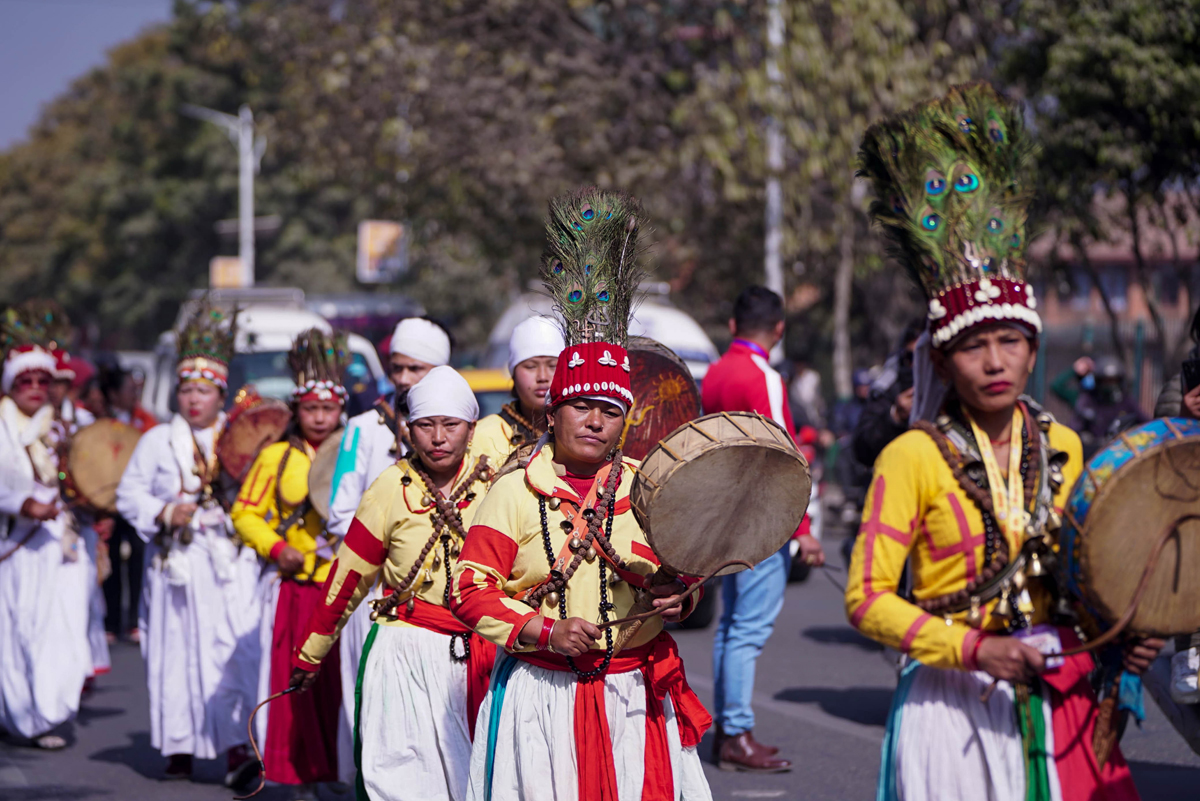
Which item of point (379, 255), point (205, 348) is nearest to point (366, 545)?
point (205, 348)

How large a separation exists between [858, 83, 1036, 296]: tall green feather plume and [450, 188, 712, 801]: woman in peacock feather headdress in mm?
900

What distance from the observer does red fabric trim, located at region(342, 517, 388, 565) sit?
5.19 meters

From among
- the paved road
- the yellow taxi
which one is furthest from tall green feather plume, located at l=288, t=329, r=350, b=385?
the yellow taxi

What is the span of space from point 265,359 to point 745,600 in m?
8.74

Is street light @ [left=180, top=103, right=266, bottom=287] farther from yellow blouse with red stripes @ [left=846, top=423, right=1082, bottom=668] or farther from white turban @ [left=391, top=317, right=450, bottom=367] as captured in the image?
yellow blouse with red stripes @ [left=846, top=423, right=1082, bottom=668]

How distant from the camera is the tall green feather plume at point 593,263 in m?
4.28

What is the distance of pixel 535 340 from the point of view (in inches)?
223

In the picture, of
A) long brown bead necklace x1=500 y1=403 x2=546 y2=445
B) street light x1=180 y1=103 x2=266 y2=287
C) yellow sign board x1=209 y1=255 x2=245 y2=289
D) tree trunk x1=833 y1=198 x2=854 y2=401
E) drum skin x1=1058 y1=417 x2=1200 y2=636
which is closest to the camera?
drum skin x1=1058 y1=417 x2=1200 y2=636

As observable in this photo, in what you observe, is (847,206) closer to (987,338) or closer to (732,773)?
(732,773)

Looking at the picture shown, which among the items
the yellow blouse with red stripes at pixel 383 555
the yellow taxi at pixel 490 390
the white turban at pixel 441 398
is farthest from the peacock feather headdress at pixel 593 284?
the yellow taxi at pixel 490 390

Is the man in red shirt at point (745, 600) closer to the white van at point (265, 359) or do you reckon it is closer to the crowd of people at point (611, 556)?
the crowd of people at point (611, 556)

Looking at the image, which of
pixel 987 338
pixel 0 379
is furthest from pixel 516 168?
pixel 987 338

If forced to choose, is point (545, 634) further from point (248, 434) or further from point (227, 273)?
point (227, 273)

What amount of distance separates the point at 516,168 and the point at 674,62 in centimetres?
287
